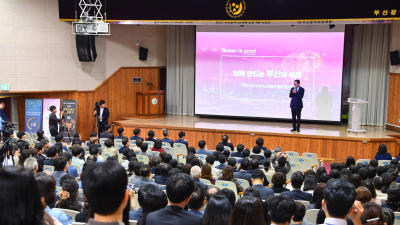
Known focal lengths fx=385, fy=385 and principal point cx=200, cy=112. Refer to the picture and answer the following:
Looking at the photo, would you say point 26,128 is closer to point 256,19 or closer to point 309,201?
point 256,19

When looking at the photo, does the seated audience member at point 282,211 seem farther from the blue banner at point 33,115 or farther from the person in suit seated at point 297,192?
the blue banner at point 33,115

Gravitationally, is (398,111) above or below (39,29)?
below

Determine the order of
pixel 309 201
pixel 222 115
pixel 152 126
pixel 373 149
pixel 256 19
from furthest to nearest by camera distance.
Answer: pixel 222 115 → pixel 152 126 → pixel 256 19 → pixel 373 149 → pixel 309 201

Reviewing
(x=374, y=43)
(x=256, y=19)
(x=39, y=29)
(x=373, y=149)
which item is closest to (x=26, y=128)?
(x=39, y=29)

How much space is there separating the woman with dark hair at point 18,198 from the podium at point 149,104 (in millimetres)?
11054

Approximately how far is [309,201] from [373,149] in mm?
6261

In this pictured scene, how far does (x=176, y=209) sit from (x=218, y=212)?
0.96ft

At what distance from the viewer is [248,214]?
2398 millimetres

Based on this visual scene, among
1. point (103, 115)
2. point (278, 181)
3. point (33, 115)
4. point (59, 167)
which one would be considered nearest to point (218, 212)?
point (278, 181)

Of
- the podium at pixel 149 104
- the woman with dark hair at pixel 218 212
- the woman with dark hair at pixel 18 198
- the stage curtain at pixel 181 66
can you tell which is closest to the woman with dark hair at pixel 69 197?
the woman with dark hair at pixel 218 212

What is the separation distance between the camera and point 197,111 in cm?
1313

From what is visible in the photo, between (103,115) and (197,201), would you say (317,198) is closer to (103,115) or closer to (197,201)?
(197,201)

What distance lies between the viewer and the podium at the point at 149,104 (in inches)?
494

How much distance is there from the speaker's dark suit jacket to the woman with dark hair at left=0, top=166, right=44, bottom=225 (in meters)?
1.06
